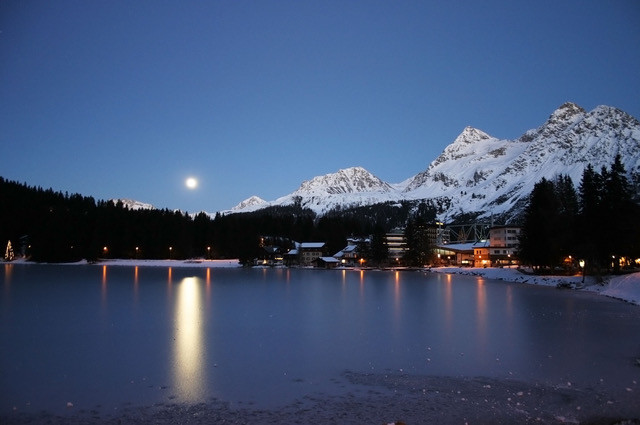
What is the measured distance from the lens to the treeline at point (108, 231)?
438 ft

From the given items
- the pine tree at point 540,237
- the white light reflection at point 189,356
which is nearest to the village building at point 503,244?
the pine tree at point 540,237

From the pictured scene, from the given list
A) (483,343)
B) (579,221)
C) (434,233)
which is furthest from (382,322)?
(434,233)

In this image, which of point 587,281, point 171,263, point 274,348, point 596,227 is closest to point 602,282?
point 587,281

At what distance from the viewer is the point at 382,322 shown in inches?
1118

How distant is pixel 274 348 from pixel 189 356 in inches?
144

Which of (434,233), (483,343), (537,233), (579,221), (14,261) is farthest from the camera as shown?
(434,233)

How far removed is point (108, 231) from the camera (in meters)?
141

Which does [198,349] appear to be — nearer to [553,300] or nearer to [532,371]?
[532,371]

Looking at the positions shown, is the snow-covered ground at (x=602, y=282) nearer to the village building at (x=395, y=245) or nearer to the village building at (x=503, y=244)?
the village building at (x=503, y=244)

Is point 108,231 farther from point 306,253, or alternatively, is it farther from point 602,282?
point 602,282

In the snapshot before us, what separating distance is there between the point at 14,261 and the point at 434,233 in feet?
481

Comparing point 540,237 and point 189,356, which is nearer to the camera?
point 189,356

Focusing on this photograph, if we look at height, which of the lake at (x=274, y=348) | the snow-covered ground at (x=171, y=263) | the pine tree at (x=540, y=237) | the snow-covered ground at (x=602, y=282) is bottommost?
Result: the snow-covered ground at (x=171, y=263)

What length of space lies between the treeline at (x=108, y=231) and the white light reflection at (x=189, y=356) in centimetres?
10882
